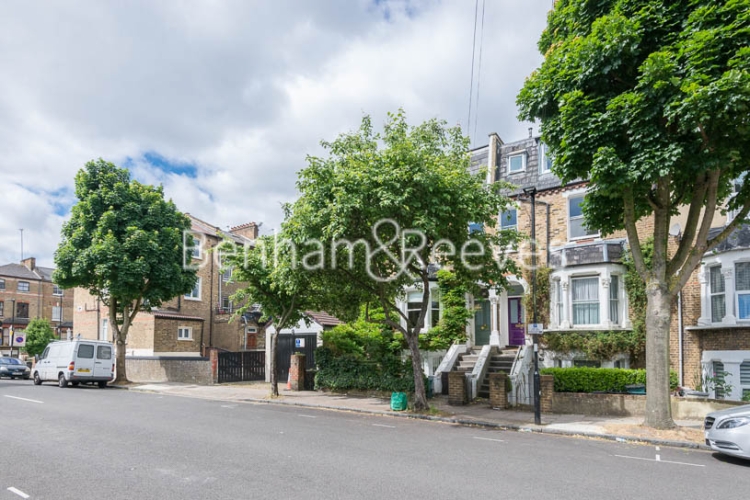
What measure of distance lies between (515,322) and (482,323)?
4.57ft

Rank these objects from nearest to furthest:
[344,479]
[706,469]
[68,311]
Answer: [344,479] → [706,469] → [68,311]

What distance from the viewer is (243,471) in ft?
25.8

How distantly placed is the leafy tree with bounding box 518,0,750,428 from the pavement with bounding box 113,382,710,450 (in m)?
0.76

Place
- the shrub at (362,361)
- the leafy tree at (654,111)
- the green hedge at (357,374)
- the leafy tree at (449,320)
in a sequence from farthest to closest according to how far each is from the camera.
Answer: the leafy tree at (449,320) → the shrub at (362,361) → the green hedge at (357,374) → the leafy tree at (654,111)

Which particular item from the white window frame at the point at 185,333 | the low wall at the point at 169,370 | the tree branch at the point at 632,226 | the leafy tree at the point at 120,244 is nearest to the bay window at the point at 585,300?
the tree branch at the point at 632,226

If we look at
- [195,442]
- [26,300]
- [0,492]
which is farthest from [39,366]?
[26,300]

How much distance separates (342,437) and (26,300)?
220 feet

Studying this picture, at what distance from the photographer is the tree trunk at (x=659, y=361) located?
12062 mm

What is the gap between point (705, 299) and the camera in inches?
688

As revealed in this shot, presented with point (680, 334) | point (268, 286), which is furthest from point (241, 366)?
point (680, 334)

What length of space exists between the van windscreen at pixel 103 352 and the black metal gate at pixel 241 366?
5084 millimetres

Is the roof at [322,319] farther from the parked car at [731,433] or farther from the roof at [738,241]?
the parked car at [731,433]

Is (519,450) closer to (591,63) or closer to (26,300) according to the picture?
(591,63)

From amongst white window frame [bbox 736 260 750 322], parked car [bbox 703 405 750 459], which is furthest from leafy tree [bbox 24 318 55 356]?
parked car [bbox 703 405 750 459]
